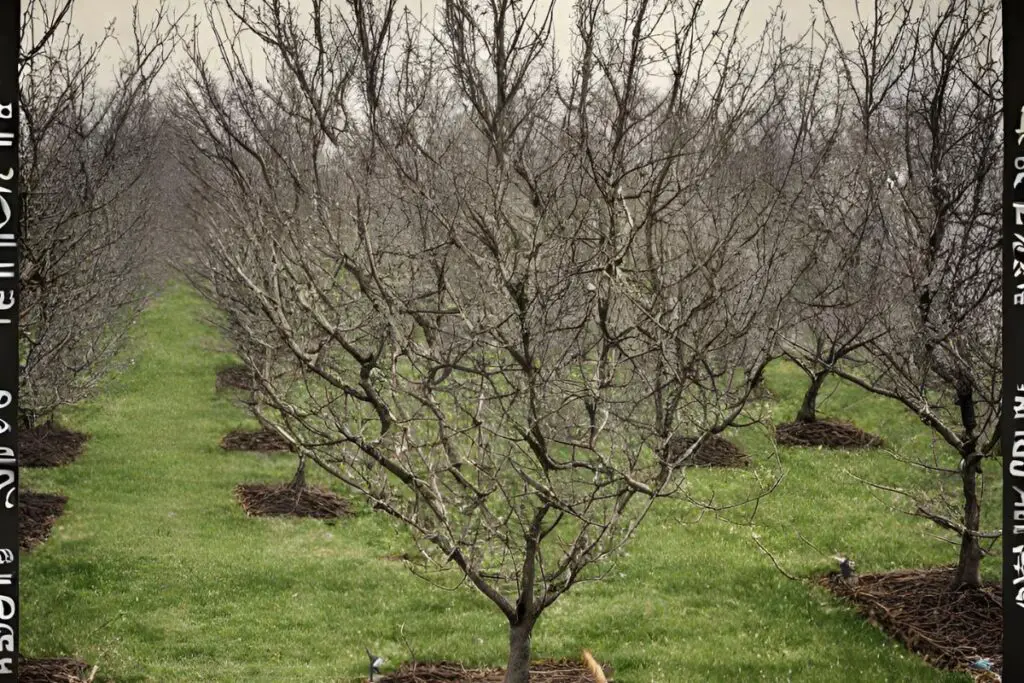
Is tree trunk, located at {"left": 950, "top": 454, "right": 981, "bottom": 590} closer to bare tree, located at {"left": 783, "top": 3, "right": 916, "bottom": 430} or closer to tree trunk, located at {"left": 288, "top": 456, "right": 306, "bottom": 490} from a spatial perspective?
bare tree, located at {"left": 783, "top": 3, "right": 916, "bottom": 430}

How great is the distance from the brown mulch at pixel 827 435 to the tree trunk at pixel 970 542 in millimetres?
7117

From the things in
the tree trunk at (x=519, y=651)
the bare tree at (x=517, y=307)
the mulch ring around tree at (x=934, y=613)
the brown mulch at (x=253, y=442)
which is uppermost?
the bare tree at (x=517, y=307)

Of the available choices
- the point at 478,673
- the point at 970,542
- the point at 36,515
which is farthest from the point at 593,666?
the point at 36,515

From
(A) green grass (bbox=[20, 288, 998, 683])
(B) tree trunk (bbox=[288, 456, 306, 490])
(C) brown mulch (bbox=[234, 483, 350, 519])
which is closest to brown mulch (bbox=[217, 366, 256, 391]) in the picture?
(A) green grass (bbox=[20, 288, 998, 683])

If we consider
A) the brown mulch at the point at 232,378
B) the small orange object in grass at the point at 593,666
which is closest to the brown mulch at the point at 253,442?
the brown mulch at the point at 232,378

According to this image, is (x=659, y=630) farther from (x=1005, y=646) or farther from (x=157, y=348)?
(x=157, y=348)

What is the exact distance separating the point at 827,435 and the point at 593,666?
10421 mm

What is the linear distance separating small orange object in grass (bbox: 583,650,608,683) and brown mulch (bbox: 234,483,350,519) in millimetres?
6188

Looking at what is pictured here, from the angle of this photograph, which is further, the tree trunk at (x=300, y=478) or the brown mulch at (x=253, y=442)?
the brown mulch at (x=253, y=442)

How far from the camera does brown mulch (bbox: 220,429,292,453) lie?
17.4 meters

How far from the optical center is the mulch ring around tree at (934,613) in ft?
28.5

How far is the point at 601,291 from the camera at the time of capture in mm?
6500

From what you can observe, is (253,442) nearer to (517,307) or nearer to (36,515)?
(36,515)

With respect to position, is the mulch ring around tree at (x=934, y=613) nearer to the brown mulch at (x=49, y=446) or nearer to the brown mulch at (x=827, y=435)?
the brown mulch at (x=827, y=435)
